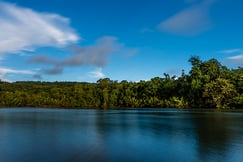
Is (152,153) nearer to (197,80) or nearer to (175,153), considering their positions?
(175,153)

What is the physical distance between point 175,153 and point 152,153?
112cm

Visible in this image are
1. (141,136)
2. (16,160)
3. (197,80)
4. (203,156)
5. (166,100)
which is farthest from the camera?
(166,100)

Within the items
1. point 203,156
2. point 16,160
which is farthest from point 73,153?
point 203,156

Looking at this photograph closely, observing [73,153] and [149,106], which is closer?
[73,153]

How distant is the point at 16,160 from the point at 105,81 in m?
98.0

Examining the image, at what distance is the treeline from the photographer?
245 ft

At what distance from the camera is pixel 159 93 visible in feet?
317

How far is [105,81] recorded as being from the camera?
368 ft

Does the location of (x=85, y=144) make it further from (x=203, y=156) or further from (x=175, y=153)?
(x=203, y=156)

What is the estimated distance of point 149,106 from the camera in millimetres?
96688

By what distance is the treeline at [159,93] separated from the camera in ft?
245

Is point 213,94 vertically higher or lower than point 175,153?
higher

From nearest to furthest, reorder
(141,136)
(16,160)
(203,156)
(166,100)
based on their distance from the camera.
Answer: (16,160), (203,156), (141,136), (166,100)

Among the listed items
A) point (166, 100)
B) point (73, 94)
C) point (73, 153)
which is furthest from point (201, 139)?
point (73, 94)
